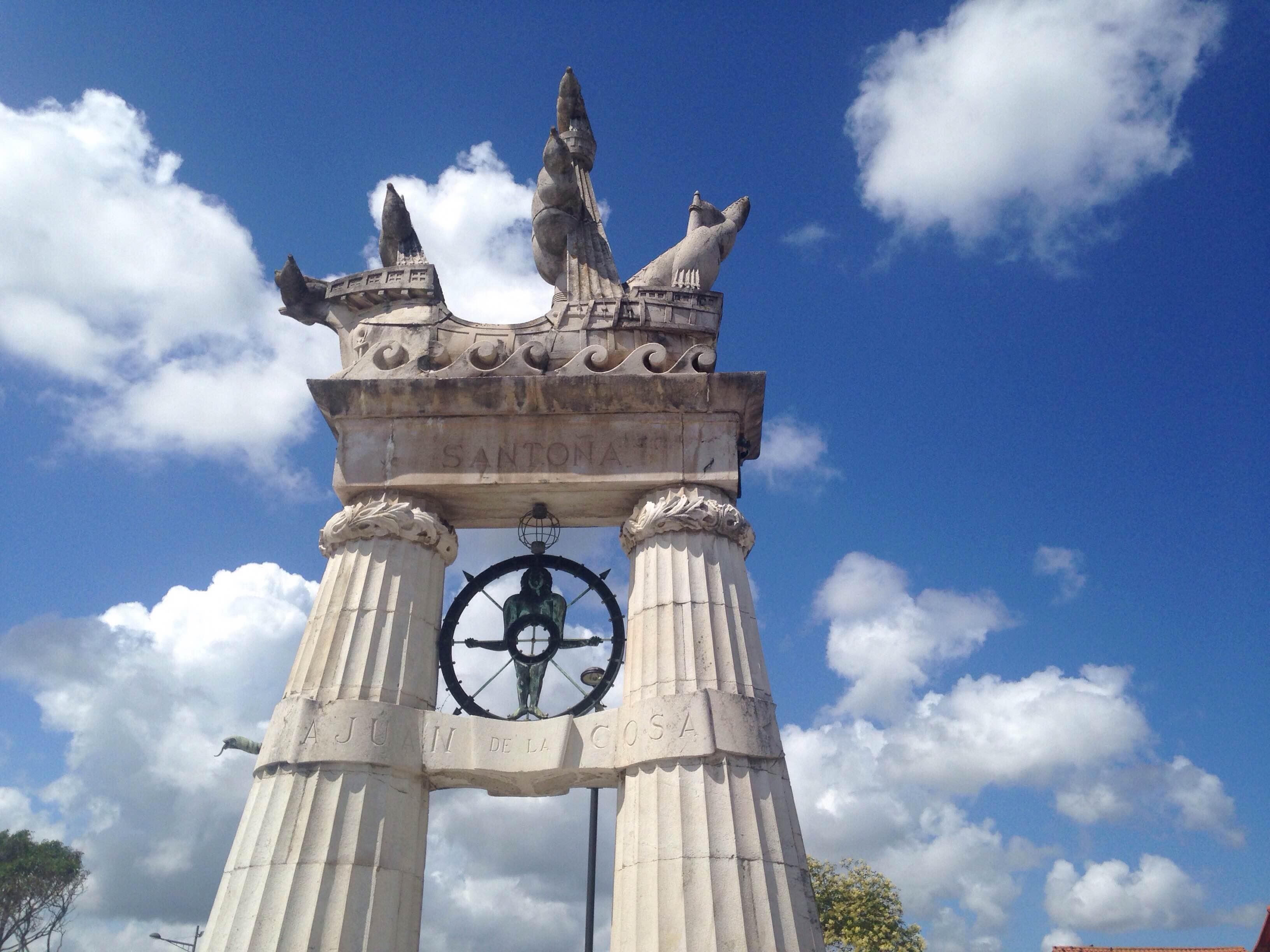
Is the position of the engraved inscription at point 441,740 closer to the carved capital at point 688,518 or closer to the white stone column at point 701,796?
the white stone column at point 701,796

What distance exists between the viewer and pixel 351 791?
9945mm

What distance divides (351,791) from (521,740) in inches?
76.1

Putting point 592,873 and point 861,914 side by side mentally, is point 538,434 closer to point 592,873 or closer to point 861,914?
point 592,873

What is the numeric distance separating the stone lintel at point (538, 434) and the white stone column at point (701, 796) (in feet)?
2.08

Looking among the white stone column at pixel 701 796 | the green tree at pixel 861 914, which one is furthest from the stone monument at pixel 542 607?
the green tree at pixel 861 914

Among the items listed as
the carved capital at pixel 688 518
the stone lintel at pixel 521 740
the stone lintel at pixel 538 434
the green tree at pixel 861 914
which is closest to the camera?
the stone lintel at pixel 521 740

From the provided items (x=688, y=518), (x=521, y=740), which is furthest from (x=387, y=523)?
(x=688, y=518)

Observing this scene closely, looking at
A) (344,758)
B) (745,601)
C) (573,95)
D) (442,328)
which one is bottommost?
(344,758)

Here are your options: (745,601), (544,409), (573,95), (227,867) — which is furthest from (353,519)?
(573,95)

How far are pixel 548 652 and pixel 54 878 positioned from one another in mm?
57675

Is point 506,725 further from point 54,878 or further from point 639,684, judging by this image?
point 54,878

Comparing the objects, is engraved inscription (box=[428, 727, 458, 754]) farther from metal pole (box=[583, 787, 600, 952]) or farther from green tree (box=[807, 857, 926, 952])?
A: green tree (box=[807, 857, 926, 952])

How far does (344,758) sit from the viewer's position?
32.9 feet

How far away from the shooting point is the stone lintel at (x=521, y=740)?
10.0 meters
